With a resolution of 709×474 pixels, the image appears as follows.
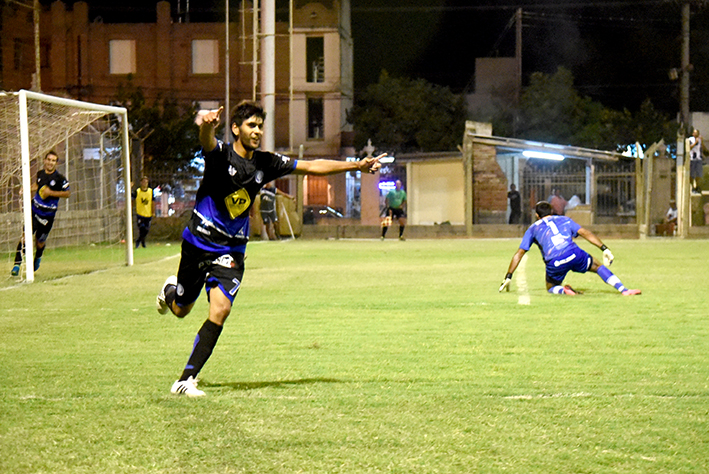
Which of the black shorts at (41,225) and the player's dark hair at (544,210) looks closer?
the player's dark hair at (544,210)

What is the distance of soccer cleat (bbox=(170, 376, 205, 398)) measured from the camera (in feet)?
19.1

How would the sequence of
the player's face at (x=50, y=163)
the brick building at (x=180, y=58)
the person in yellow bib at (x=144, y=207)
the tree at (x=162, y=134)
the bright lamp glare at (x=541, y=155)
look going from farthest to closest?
the brick building at (x=180, y=58) → the tree at (x=162, y=134) → the bright lamp glare at (x=541, y=155) → the person in yellow bib at (x=144, y=207) → the player's face at (x=50, y=163)

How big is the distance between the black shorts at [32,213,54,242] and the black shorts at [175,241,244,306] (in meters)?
9.94

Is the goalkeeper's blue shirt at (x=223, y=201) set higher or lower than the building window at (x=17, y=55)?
lower

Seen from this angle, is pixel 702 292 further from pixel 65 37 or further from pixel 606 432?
pixel 65 37

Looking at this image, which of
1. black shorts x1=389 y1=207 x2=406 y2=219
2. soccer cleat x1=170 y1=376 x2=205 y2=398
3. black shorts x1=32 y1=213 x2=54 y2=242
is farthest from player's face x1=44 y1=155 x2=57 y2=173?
black shorts x1=389 y1=207 x2=406 y2=219

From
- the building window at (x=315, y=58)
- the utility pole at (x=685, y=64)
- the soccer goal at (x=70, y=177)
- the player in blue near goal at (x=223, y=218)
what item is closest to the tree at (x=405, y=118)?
the building window at (x=315, y=58)

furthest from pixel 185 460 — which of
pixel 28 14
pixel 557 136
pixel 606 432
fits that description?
pixel 28 14

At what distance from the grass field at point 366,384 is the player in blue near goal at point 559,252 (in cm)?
30

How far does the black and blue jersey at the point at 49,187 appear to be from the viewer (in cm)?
1536

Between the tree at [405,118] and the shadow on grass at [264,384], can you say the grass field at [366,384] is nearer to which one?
the shadow on grass at [264,384]

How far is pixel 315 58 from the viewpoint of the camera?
5469 centimetres

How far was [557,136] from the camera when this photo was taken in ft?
171

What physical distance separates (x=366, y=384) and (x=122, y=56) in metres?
51.1
